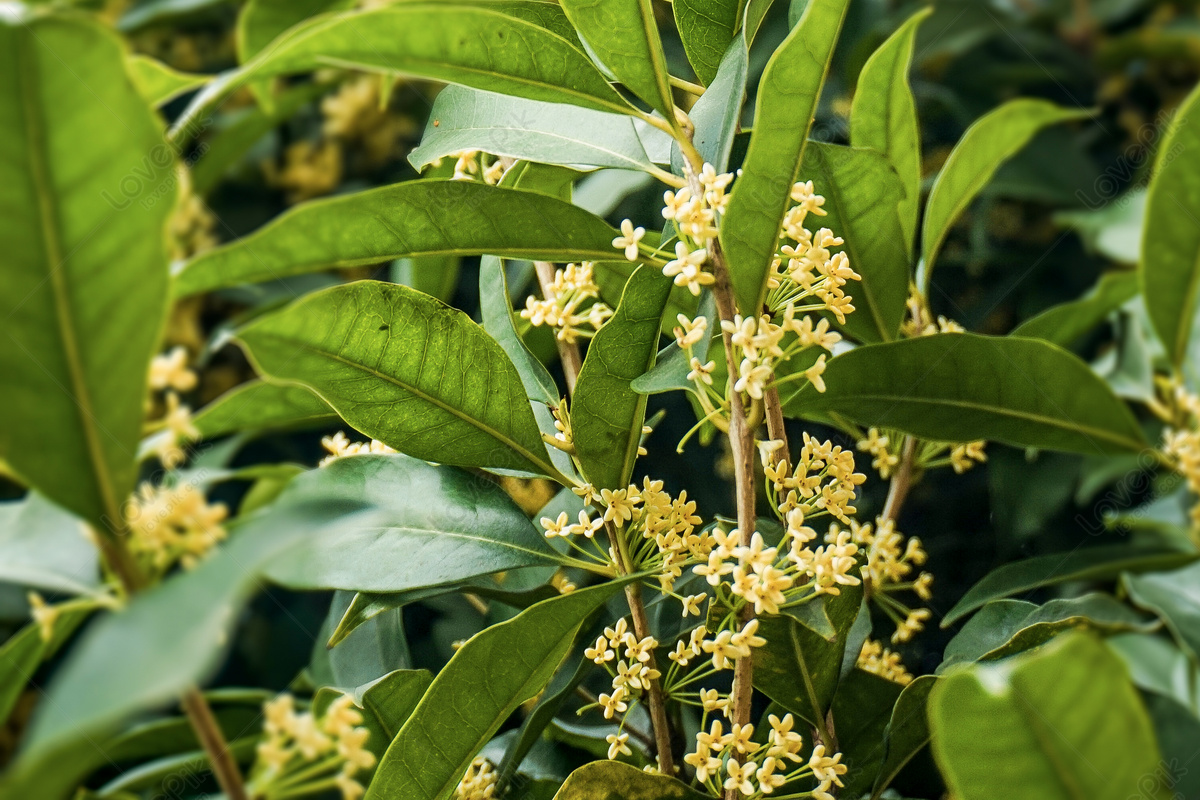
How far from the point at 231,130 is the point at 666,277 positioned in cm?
93

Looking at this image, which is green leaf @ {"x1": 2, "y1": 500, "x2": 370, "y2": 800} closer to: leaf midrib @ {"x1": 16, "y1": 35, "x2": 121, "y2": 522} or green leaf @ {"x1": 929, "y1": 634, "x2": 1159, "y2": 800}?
leaf midrib @ {"x1": 16, "y1": 35, "x2": 121, "y2": 522}

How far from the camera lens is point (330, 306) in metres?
0.48

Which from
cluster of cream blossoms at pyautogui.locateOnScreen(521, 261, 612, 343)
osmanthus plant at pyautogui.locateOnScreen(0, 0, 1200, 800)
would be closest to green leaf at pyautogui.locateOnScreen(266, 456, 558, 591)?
osmanthus plant at pyautogui.locateOnScreen(0, 0, 1200, 800)

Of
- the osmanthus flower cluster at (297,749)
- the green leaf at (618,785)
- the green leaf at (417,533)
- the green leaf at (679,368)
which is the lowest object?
the green leaf at (618,785)

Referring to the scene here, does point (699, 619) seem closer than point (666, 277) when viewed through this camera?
No

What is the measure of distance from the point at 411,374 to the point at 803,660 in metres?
0.30

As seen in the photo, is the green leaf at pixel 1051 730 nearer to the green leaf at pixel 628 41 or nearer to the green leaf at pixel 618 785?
the green leaf at pixel 618 785

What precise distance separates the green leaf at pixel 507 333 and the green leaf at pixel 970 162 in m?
0.36

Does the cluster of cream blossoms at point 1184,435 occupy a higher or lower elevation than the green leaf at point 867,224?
lower

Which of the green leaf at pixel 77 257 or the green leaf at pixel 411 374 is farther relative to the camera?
the green leaf at pixel 411 374

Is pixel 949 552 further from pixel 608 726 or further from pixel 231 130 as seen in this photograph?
pixel 231 130

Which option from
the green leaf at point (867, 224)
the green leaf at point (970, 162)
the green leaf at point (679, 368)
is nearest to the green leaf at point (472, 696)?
the green leaf at point (679, 368)

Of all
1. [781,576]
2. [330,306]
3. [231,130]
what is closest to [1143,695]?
[781,576]

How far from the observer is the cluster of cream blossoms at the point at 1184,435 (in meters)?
0.75
